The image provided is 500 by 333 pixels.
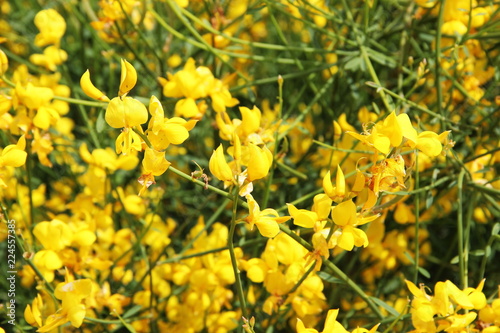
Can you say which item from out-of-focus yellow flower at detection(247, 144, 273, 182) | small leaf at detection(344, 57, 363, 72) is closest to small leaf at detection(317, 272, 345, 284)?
out-of-focus yellow flower at detection(247, 144, 273, 182)

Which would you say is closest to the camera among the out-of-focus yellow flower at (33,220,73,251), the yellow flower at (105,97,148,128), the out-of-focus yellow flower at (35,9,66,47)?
the yellow flower at (105,97,148,128)

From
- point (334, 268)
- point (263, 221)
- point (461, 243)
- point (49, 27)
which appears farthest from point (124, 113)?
point (49, 27)

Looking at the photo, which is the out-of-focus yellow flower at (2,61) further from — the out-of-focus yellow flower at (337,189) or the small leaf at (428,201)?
the small leaf at (428,201)

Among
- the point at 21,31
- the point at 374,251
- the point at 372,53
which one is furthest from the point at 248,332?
the point at 21,31

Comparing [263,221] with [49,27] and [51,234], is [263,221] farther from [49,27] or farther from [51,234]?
[49,27]

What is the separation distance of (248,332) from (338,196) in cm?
17

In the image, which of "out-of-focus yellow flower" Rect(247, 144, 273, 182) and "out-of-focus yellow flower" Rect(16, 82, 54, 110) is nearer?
"out-of-focus yellow flower" Rect(247, 144, 273, 182)

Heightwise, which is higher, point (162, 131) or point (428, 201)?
point (162, 131)

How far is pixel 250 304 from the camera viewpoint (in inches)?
39.2

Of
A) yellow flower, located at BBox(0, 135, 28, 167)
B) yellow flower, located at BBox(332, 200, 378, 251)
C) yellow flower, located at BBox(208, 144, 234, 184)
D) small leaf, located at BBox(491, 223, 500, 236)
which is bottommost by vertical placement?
small leaf, located at BBox(491, 223, 500, 236)

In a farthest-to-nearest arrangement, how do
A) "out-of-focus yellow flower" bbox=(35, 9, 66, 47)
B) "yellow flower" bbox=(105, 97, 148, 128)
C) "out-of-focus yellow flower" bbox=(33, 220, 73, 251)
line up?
"out-of-focus yellow flower" bbox=(35, 9, 66, 47) → "out-of-focus yellow flower" bbox=(33, 220, 73, 251) → "yellow flower" bbox=(105, 97, 148, 128)

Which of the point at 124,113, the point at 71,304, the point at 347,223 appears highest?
the point at 124,113

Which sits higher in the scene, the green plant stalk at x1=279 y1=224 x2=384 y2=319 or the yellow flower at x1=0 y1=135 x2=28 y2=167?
the yellow flower at x1=0 y1=135 x2=28 y2=167

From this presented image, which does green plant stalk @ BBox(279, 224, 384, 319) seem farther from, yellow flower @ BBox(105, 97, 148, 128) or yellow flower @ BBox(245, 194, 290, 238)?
yellow flower @ BBox(105, 97, 148, 128)
